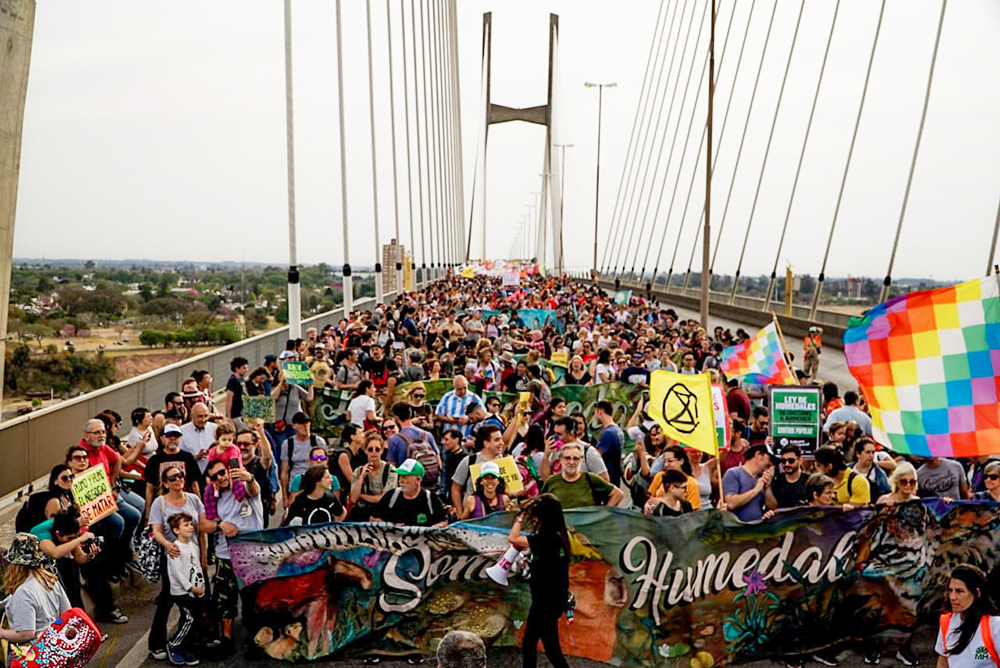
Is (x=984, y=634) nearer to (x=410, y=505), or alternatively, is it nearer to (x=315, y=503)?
(x=410, y=505)

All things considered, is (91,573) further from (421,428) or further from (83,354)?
(83,354)

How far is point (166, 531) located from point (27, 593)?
1572 millimetres

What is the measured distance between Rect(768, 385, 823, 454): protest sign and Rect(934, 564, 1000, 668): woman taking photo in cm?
480

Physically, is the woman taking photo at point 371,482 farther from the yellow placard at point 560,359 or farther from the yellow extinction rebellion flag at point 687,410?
the yellow placard at point 560,359

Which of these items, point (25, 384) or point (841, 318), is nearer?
point (25, 384)

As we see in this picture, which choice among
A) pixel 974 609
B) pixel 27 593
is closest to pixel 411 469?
pixel 27 593

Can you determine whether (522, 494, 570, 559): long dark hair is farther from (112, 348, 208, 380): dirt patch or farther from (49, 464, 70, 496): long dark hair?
(112, 348, 208, 380): dirt patch

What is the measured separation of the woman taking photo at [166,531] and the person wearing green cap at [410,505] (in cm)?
112

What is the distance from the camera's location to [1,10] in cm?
1028

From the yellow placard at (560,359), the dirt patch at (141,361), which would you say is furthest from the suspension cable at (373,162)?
the yellow placard at (560,359)

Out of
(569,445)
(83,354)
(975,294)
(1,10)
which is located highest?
(1,10)

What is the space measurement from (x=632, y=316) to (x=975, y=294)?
22.8 m

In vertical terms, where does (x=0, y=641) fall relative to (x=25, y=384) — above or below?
above

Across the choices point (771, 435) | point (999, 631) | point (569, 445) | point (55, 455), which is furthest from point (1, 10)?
point (999, 631)
